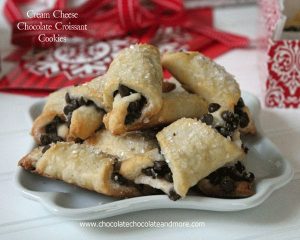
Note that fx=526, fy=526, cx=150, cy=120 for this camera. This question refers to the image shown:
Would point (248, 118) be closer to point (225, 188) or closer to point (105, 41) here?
point (225, 188)

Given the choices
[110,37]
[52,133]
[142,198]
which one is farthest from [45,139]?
[110,37]

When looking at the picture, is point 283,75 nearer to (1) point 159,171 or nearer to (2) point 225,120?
(2) point 225,120

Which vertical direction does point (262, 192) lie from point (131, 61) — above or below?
below

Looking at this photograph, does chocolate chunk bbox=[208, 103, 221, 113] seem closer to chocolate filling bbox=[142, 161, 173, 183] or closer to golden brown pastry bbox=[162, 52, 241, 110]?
golden brown pastry bbox=[162, 52, 241, 110]

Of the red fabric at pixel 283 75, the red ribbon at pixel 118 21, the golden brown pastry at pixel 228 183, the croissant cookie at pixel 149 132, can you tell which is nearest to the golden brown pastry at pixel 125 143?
the croissant cookie at pixel 149 132

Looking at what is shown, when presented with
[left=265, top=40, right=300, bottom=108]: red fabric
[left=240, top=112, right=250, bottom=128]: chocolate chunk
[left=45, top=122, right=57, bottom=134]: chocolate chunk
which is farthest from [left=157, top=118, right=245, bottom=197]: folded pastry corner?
[left=265, top=40, right=300, bottom=108]: red fabric

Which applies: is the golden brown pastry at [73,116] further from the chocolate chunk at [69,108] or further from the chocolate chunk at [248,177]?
the chocolate chunk at [248,177]

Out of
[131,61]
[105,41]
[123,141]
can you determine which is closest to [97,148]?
[123,141]
